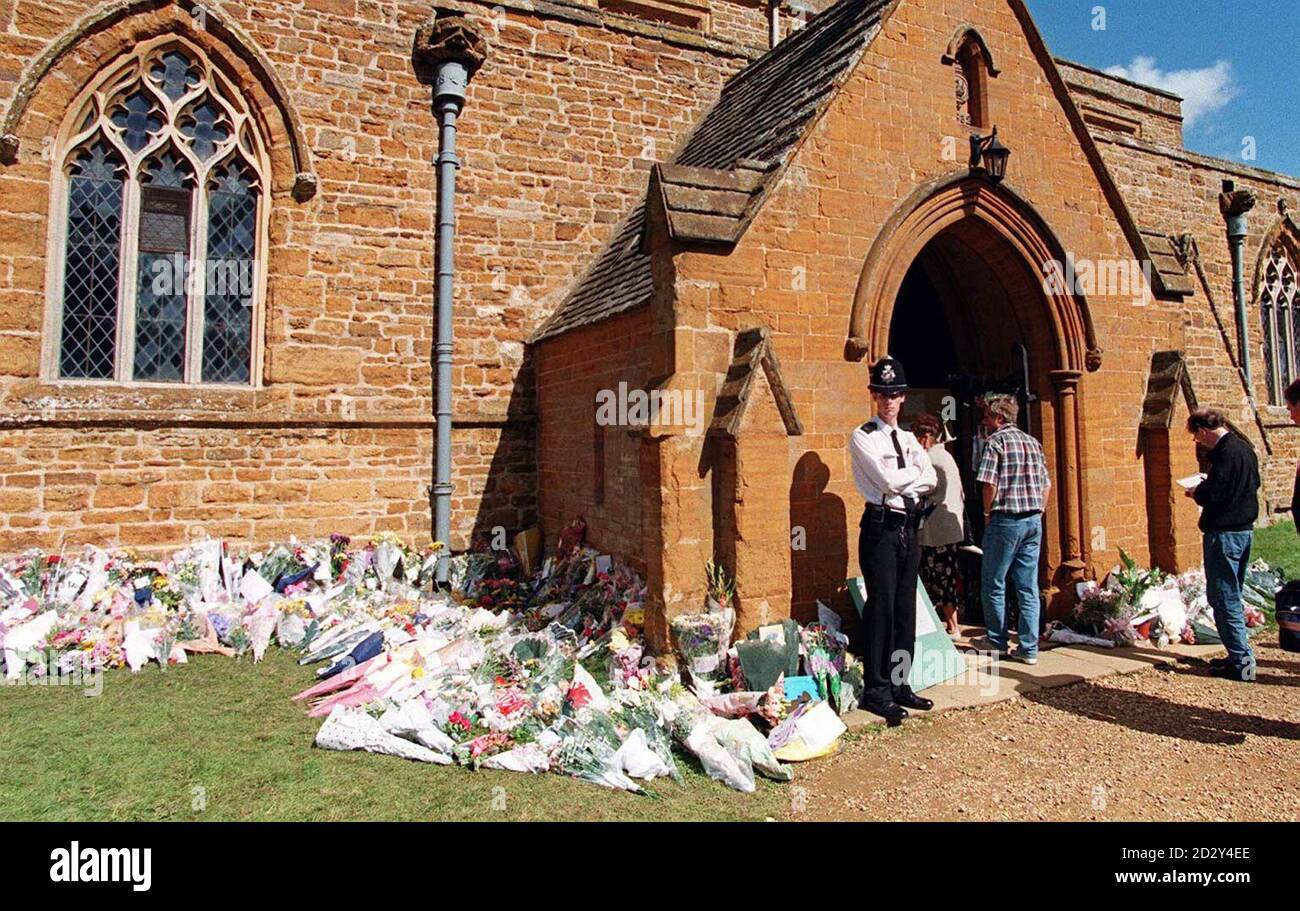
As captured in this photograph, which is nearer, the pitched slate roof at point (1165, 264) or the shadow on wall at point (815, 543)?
the shadow on wall at point (815, 543)

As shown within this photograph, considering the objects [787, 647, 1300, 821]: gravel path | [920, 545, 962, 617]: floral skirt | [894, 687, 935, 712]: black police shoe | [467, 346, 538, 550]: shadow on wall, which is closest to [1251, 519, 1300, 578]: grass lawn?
[787, 647, 1300, 821]: gravel path

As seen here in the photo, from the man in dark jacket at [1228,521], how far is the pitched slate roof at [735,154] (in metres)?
4.04

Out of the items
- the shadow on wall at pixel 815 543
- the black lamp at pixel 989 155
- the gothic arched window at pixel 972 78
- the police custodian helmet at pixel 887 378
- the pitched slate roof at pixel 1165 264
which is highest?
the gothic arched window at pixel 972 78

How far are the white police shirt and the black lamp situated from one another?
10.2 ft

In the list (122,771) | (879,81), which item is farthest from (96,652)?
(879,81)

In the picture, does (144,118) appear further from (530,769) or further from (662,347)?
(530,769)

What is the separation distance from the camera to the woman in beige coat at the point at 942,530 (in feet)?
21.5

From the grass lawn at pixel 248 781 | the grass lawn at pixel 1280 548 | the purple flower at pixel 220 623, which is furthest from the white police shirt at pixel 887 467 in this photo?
the grass lawn at pixel 1280 548

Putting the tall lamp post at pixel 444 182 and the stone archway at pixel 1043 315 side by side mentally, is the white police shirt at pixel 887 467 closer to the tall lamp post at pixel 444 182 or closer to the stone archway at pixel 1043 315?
the stone archway at pixel 1043 315

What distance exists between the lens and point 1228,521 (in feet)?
18.6

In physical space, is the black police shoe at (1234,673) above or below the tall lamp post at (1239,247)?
below

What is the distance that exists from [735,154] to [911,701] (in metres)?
5.27

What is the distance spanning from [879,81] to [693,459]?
381 centimetres

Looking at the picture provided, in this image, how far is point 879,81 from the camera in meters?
6.42
